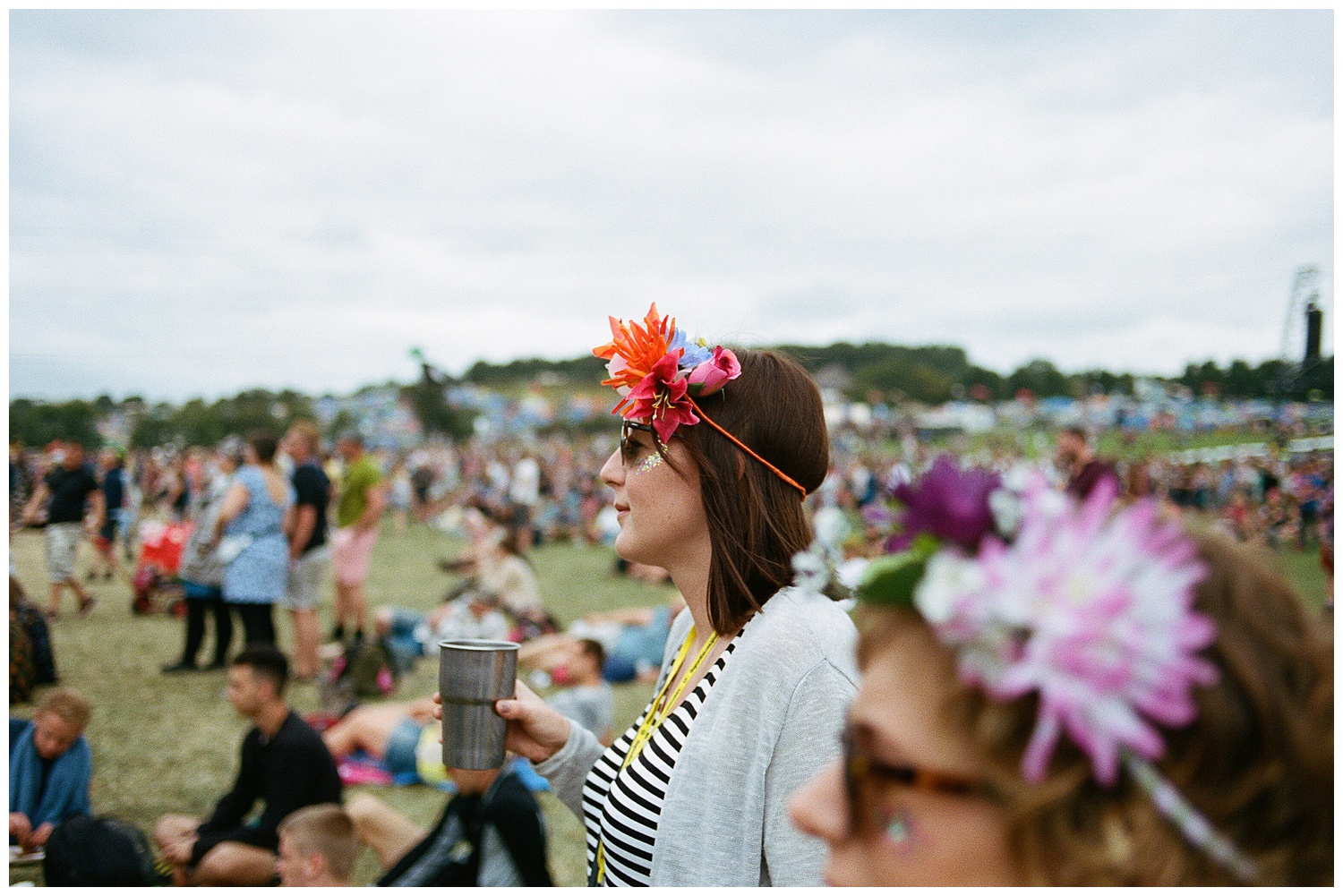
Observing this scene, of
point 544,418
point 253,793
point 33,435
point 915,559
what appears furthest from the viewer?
point 544,418

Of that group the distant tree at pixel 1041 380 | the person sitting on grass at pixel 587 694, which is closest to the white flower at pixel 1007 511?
the person sitting on grass at pixel 587 694

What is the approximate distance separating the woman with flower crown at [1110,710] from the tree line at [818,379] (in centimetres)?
134

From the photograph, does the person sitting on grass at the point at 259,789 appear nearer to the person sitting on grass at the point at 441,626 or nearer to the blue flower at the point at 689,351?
the person sitting on grass at the point at 441,626

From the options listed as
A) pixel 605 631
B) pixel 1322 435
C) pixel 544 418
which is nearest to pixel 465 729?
pixel 605 631

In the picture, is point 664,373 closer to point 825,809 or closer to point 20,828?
point 825,809

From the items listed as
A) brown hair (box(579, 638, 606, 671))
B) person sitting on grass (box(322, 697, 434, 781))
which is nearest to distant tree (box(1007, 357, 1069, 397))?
brown hair (box(579, 638, 606, 671))

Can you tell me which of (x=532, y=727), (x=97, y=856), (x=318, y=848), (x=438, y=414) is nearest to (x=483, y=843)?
(x=318, y=848)

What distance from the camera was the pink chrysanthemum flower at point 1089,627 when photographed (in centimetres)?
75

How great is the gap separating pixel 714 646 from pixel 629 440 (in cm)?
50

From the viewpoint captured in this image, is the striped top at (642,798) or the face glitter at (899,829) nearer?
the face glitter at (899,829)

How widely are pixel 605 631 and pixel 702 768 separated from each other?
7299mm

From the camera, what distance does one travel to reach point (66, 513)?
31.0ft

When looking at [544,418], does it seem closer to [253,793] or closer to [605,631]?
[605,631]

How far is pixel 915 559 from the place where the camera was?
0.90m
